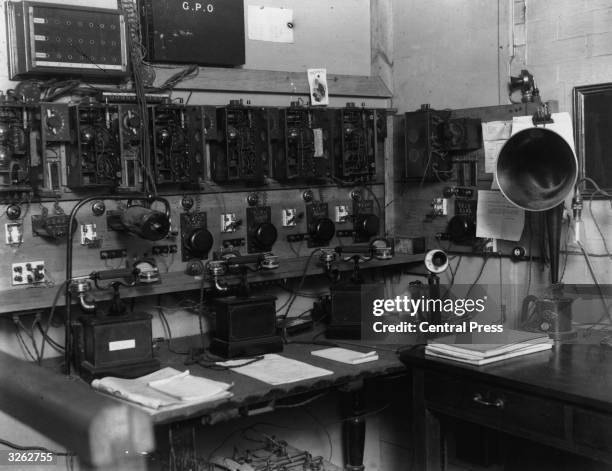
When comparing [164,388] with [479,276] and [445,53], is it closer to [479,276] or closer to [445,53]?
[479,276]

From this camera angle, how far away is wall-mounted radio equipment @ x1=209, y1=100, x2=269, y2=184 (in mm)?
3078

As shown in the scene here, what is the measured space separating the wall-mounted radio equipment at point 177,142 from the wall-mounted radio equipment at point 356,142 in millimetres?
697

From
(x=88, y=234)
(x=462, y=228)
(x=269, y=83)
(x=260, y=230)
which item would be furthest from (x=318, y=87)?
(x=88, y=234)

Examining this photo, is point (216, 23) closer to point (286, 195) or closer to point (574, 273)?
point (286, 195)

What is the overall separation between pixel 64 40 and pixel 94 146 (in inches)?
14.6

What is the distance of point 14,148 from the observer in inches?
104

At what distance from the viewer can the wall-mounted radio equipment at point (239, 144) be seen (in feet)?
10.1

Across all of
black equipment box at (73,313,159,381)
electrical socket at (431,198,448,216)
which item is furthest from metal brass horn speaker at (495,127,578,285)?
black equipment box at (73,313,159,381)

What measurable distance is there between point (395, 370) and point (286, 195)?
3.14 ft

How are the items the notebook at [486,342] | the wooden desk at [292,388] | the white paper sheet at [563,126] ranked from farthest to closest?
the white paper sheet at [563,126] < the notebook at [486,342] < the wooden desk at [292,388]

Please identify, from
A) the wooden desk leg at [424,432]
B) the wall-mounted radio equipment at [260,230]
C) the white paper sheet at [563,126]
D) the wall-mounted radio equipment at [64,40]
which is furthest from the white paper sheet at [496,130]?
the wall-mounted radio equipment at [64,40]

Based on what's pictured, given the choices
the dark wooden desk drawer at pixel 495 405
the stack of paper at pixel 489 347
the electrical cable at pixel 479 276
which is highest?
the electrical cable at pixel 479 276

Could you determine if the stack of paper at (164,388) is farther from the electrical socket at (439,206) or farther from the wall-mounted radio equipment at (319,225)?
the electrical socket at (439,206)

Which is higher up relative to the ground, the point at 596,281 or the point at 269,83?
the point at 269,83
